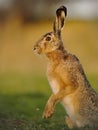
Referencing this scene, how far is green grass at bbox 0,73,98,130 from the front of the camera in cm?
1019

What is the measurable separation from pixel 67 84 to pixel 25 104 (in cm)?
514

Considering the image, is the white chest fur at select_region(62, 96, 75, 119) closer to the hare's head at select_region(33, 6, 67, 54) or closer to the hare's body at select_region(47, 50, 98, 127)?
the hare's body at select_region(47, 50, 98, 127)

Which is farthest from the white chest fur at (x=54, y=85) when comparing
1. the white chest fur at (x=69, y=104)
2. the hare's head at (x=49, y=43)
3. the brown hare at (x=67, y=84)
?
the hare's head at (x=49, y=43)

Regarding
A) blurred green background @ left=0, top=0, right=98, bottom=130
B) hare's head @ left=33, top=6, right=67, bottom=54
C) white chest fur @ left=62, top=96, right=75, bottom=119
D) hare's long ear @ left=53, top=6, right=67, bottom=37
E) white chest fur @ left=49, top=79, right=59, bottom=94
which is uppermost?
blurred green background @ left=0, top=0, right=98, bottom=130

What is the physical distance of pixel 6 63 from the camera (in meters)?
28.3

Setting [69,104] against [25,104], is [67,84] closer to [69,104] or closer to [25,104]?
[69,104]

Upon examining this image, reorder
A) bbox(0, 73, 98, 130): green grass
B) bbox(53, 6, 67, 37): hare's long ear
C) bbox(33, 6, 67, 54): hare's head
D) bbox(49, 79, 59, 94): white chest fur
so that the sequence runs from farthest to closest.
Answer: bbox(0, 73, 98, 130): green grass
bbox(53, 6, 67, 37): hare's long ear
bbox(33, 6, 67, 54): hare's head
bbox(49, 79, 59, 94): white chest fur

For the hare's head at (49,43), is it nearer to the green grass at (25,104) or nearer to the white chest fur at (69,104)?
the white chest fur at (69,104)

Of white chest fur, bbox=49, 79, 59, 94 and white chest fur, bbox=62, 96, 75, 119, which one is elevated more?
white chest fur, bbox=49, 79, 59, 94

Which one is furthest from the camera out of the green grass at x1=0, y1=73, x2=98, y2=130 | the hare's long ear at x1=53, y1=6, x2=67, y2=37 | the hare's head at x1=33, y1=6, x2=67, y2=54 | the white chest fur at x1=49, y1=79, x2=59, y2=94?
the green grass at x1=0, y1=73, x2=98, y2=130

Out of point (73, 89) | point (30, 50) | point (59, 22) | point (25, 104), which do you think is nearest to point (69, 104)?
point (73, 89)

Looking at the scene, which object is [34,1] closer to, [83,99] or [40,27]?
[40,27]

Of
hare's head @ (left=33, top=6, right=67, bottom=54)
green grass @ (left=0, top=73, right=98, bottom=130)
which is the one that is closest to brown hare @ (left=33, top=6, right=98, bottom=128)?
hare's head @ (left=33, top=6, right=67, bottom=54)

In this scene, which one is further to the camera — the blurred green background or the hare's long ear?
the blurred green background
